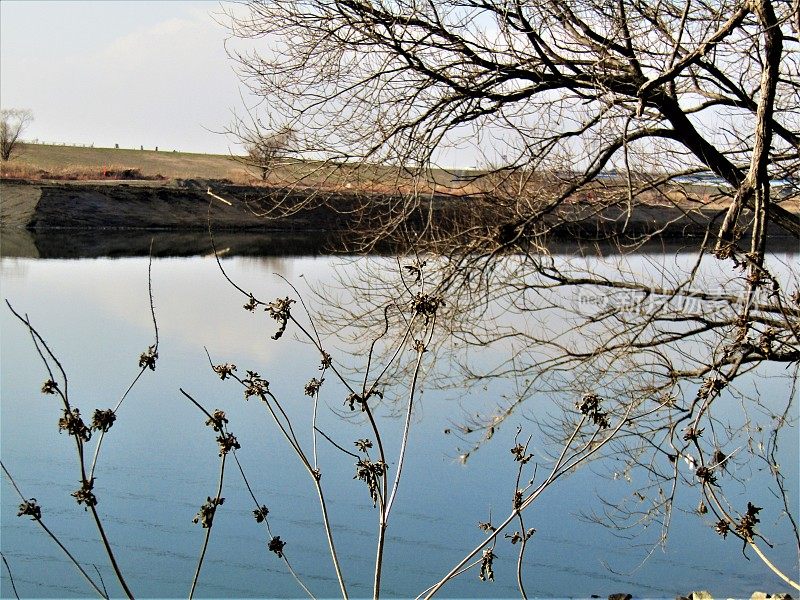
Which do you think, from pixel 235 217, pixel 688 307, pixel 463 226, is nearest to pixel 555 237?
pixel 463 226

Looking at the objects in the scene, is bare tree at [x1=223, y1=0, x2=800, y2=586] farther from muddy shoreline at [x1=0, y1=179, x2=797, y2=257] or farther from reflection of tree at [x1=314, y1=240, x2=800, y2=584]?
muddy shoreline at [x1=0, y1=179, x2=797, y2=257]

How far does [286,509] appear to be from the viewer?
628 centimetres

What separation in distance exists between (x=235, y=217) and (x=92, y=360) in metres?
20.2

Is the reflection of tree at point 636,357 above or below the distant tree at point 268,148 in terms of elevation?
below

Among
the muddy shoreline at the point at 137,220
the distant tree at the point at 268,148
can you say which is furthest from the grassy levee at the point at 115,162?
the distant tree at the point at 268,148

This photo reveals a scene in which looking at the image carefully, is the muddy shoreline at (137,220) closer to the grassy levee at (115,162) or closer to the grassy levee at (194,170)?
the grassy levee at (194,170)

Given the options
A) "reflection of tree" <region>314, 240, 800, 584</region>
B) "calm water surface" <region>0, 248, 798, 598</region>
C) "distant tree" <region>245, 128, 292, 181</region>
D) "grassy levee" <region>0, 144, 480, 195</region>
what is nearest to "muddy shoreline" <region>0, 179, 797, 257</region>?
"grassy levee" <region>0, 144, 480, 195</region>

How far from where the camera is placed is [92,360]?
9.97 meters

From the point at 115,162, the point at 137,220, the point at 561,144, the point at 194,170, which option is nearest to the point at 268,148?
the point at 561,144

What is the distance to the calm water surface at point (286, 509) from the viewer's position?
5539mm

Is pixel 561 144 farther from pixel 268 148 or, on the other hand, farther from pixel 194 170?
pixel 194 170

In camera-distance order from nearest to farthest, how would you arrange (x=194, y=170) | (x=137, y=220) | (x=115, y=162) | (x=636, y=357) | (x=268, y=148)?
(x=268, y=148) → (x=636, y=357) → (x=137, y=220) → (x=194, y=170) → (x=115, y=162)

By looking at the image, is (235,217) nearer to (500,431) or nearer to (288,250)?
(288,250)

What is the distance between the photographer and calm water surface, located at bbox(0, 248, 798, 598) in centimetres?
554
